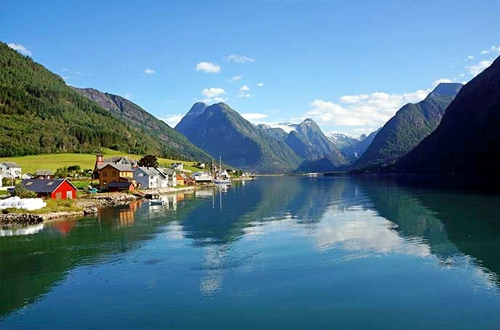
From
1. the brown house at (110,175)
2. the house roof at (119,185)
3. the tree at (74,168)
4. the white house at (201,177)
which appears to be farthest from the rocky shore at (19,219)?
the white house at (201,177)

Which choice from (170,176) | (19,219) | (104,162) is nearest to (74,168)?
(104,162)

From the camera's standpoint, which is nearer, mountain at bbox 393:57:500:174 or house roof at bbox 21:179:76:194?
house roof at bbox 21:179:76:194

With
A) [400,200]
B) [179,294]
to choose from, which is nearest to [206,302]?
[179,294]

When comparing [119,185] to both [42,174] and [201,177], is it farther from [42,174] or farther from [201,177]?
[201,177]

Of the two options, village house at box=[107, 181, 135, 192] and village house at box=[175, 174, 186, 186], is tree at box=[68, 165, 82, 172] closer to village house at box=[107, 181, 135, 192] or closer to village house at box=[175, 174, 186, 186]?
village house at box=[107, 181, 135, 192]

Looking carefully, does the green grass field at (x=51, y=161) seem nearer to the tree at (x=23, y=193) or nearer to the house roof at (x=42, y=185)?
the house roof at (x=42, y=185)

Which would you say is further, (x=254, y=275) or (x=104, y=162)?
(x=104, y=162)

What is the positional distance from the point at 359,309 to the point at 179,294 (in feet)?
32.3

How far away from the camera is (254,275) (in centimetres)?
2717

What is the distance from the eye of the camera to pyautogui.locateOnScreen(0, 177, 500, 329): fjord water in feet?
66.4

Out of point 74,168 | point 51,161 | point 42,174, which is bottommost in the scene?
point 42,174

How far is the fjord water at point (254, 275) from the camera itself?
20.2m

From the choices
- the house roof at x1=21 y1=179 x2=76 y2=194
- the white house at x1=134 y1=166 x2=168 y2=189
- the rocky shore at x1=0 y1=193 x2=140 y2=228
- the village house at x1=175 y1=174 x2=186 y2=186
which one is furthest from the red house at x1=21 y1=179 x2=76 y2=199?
the village house at x1=175 y1=174 x2=186 y2=186

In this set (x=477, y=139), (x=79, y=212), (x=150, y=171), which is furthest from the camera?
(x=477, y=139)
